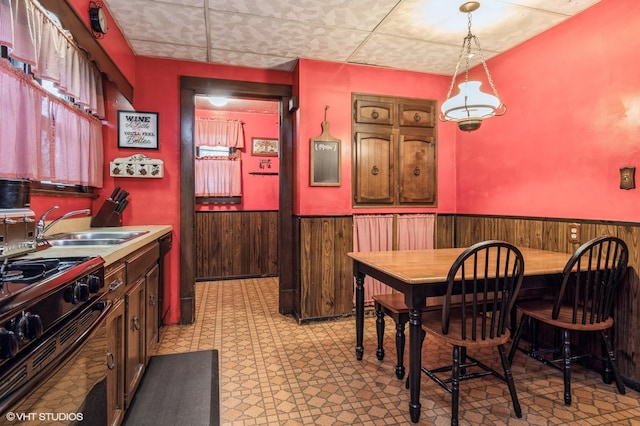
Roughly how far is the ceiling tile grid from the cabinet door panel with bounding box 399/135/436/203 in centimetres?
83

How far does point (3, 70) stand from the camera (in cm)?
159

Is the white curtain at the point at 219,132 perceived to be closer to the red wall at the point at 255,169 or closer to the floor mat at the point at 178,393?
the red wall at the point at 255,169

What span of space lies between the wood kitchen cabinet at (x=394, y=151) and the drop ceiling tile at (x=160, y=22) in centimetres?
162

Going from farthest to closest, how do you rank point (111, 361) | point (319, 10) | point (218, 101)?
point (218, 101) < point (319, 10) < point (111, 361)

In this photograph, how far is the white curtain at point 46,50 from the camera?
1.52 m

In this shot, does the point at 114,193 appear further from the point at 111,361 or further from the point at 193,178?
the point at 111,361

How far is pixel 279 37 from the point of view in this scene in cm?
292

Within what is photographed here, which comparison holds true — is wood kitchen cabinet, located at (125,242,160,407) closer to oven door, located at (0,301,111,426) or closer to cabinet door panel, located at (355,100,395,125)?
oven door, located at (0,301,111,426)

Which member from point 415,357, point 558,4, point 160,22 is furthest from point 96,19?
point 558,4

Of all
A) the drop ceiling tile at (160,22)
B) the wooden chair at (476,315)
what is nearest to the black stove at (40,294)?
the wooden chair at (476,315)

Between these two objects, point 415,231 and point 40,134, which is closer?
point 40,134

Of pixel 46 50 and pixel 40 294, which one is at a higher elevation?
pixel 46 50

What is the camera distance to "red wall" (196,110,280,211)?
5.41 meters

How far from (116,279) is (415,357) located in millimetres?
1539
